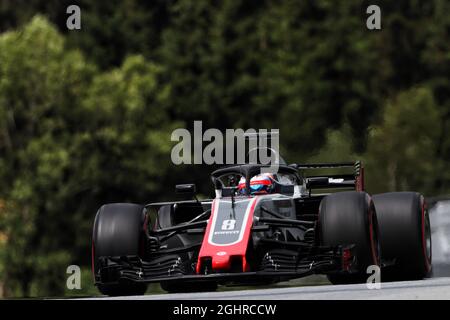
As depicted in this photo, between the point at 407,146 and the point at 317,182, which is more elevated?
the point at 317,182

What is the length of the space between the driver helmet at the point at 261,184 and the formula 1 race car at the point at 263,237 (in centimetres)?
2

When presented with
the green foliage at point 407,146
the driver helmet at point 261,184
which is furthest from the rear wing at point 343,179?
the green foliage at point 407,146

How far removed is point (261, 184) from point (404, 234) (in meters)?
1.74

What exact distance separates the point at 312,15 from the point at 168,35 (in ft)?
24.3

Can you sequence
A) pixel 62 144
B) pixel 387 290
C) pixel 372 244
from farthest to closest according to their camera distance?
pixel 62 144, pixel 372 244, pixel 387 290

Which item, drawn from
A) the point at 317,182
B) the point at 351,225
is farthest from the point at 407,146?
the point at 351,225

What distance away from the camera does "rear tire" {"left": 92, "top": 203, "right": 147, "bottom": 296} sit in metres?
12.8

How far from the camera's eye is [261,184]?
13234 millimetres

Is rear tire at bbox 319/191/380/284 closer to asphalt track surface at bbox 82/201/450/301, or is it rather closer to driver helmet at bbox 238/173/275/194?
asphalt track surface at bbox 82/201/450/301

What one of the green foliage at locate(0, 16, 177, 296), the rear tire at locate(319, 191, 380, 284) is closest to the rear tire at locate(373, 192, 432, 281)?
the rear tire at locate(319, 191, 380, 284)

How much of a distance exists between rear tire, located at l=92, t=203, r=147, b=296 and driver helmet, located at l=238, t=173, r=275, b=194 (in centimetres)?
120

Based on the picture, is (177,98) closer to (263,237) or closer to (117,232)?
(117,232)

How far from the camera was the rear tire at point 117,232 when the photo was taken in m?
Answer: 12.8
